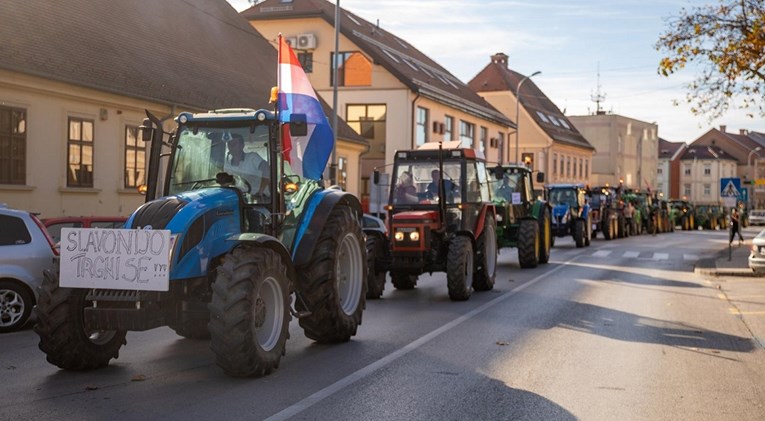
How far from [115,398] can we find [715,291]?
14.1 metres

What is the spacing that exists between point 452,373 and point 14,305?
6.18 metres

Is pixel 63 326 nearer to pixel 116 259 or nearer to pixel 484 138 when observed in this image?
pixel 116 259

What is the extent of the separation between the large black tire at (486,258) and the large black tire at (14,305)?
7.55 meters

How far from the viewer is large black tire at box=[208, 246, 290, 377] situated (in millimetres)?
7980

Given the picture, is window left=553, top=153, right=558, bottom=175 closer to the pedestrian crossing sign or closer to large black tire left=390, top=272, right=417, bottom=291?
the pedestrian crossing sign

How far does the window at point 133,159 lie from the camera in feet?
81.8

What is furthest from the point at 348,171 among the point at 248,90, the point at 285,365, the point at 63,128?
the point at 285,365

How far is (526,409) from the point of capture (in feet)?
24.1

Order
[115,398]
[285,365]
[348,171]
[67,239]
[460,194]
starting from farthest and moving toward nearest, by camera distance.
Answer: [348,171], [460,194], [285,365], [67,239], [115,398]

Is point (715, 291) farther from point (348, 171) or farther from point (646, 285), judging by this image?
point (348, 171)

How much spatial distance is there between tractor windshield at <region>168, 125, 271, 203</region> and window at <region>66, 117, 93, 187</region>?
45.5ft

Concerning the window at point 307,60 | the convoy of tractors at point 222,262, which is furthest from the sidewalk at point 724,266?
the window at point 307,60

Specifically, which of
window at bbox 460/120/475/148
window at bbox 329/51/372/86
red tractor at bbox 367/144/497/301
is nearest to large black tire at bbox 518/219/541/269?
red tractor at bbox 367/144/497/301

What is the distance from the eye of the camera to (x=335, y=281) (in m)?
10.2
